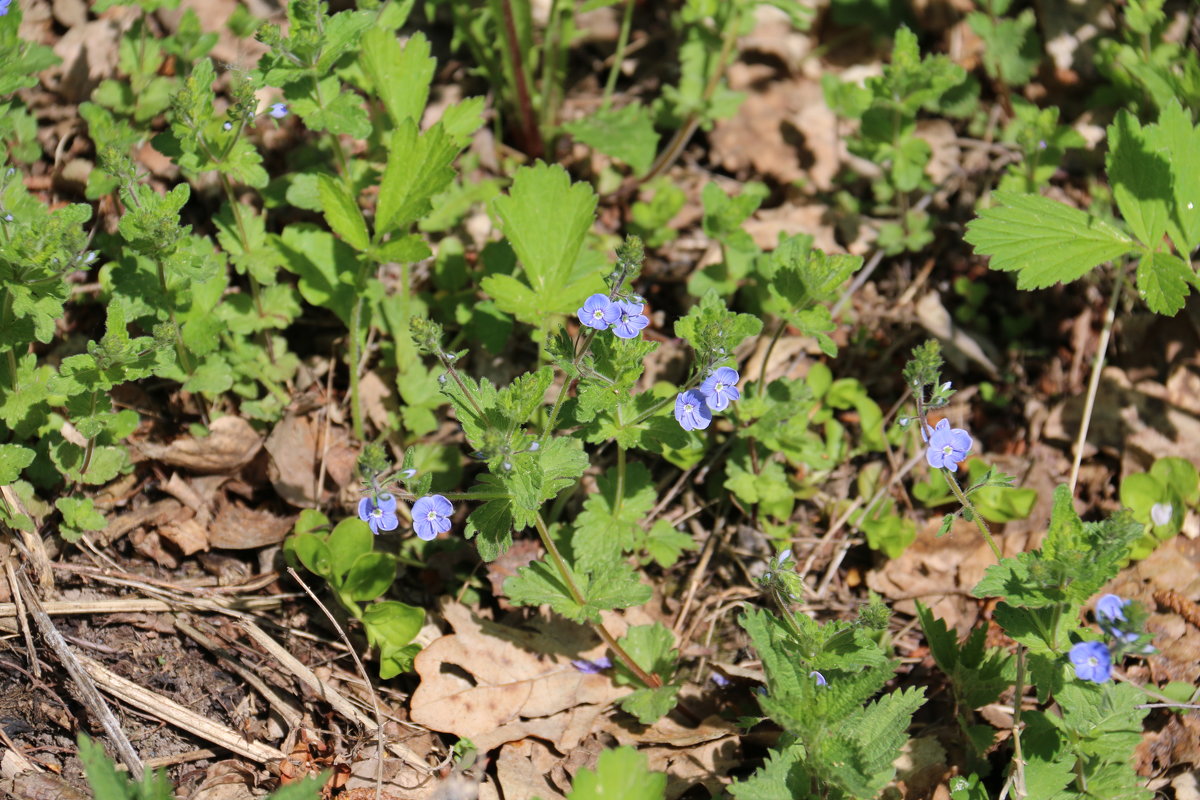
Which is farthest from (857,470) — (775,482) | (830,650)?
(830,650)

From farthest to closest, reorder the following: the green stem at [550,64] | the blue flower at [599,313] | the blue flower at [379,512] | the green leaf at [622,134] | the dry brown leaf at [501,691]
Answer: the green stem at [550,64], the green leaf at [622,134], the dry brown leaf at [501,691], the blue flower at [599,313], the blue flower at [379,512]

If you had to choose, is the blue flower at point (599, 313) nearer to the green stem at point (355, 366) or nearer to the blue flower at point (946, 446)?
the blue flower at point (946, 446)

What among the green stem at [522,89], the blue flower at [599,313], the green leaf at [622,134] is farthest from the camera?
the green leaf at [622,134]

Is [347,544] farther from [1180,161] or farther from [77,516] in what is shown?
[1180,161]

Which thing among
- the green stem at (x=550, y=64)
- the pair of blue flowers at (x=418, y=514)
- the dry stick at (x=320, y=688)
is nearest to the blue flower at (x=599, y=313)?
the pair of blue flowers at (x=418, y=514)

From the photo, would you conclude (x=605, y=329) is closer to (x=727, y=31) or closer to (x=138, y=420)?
(x=138, y=420)

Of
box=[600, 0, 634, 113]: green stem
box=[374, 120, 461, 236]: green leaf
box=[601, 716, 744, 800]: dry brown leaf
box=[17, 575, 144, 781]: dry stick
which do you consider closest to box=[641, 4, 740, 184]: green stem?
box=[600, 0, 634, 113]: green stem

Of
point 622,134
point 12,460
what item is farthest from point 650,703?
point 622,134
